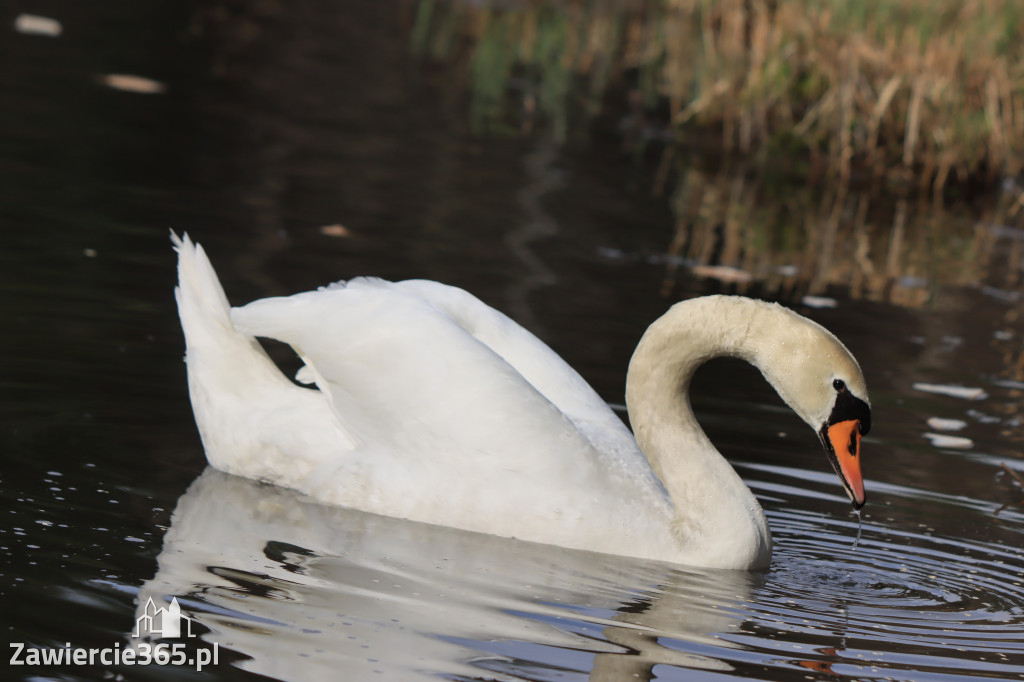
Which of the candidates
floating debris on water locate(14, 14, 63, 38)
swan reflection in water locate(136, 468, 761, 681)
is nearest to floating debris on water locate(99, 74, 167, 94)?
floating debris on water locate(14, 14, 63, 38)

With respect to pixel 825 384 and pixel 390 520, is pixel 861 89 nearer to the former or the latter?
pixel 825 384

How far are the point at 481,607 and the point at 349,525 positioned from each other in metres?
0.92

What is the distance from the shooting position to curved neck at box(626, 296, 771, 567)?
16.9 ft

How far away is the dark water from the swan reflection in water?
0.01 metres

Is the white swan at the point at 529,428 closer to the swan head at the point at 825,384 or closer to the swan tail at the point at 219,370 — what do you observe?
the swan head at the point at 825,384

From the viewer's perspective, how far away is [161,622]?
403 cm

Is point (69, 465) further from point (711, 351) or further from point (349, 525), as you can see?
point (711, 351)

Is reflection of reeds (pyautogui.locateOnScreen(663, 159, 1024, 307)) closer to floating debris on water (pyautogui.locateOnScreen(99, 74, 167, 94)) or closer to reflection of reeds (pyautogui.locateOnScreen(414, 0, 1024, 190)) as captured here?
reflection of reeds (pyautogui.locateOnScreen(414, 0, 1024, 190))

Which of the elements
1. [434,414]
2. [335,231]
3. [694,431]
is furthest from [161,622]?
[335,231]

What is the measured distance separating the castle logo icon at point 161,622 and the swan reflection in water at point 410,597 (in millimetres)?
38

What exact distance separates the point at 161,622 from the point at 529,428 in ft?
4.87

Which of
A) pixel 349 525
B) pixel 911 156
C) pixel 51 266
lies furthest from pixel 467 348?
pixel 911 156

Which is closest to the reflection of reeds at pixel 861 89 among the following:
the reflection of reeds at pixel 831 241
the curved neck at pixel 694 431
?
the reflection of reeds at pixel 831 241

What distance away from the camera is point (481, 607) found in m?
4.48
